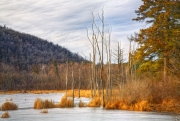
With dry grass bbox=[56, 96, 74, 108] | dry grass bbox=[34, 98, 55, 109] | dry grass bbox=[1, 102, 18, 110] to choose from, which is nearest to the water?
dry grass bbox=[1, 102, 18, 110]

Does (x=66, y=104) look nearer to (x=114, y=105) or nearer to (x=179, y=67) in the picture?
(x=114, y=105)

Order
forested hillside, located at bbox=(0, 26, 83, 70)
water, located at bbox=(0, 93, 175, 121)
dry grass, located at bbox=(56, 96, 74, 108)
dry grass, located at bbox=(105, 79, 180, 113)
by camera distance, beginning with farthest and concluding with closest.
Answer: forested hillside, located at bbox=(0, 26, 83, 70) → dry grass, located at bbox=(56, 96, 74, 108) → dry grass, located at bbox=(105, 79, 180, 113) → water, located at bbox=(0, 93, 175, 121)

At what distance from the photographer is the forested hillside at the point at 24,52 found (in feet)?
524

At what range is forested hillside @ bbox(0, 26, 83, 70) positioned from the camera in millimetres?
159625

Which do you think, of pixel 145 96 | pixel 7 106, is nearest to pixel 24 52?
pixel 7 106

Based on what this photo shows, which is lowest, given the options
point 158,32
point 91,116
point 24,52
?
point 91,116

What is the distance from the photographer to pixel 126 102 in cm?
2456

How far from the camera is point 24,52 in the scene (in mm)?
176250

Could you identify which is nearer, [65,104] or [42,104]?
[42,104]

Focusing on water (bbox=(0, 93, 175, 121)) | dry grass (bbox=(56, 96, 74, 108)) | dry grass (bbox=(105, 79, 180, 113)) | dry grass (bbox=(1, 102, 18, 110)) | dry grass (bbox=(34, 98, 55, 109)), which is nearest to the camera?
water (bbox=(0, 93, 175, 121))

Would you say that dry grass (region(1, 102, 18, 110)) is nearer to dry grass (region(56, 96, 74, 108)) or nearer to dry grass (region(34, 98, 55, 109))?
dry grass (region(34, 98, 55, 109))

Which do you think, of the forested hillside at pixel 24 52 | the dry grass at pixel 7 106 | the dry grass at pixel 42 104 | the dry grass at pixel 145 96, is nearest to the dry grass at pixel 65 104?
the dry grass at pixel 42 104

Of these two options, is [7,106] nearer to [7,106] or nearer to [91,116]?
[7,106]

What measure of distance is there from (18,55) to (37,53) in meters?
14.5
